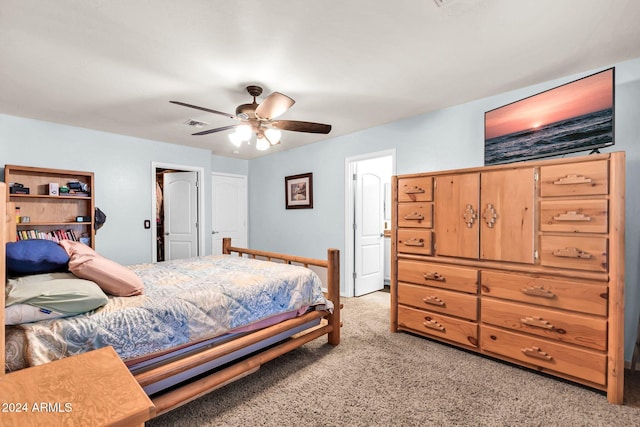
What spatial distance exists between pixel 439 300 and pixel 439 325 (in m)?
0.23

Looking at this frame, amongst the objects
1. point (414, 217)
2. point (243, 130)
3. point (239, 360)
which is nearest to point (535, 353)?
point (414, 217)

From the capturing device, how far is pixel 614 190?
1.87 metres

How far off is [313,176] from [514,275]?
3.19 meters

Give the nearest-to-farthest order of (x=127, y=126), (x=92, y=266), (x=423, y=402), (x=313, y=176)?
1. (x=92, y=266)
2. (x=423, y=402)
3. (x=127, y=126)
4. (x=313, y=176)

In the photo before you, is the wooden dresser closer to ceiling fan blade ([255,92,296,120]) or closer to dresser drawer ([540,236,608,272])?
dresser drawer ([540,236,608,272])

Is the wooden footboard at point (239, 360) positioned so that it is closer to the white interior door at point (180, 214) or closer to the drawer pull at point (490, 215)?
the drawer pull at point (490, 215)

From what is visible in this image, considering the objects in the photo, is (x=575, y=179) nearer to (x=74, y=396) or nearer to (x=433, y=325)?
(x=433, y=325)

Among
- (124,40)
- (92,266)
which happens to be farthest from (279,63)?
(92,266)

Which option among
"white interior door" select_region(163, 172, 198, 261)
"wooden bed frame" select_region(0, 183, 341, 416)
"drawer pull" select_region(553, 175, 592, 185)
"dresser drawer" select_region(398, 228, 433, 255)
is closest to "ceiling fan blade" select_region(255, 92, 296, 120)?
"wooden bed frame" select_region(0, 183, 341, 416)

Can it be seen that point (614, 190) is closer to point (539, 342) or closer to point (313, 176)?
point (539, 342)

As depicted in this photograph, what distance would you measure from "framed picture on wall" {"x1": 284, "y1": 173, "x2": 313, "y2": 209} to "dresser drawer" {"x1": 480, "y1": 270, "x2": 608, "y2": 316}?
296cm

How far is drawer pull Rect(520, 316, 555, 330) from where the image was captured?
2117mm

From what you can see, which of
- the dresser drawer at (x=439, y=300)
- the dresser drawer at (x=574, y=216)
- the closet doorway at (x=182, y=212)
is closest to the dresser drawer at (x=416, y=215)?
the dresser drawer at (x=439, y=300)

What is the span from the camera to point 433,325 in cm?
273
